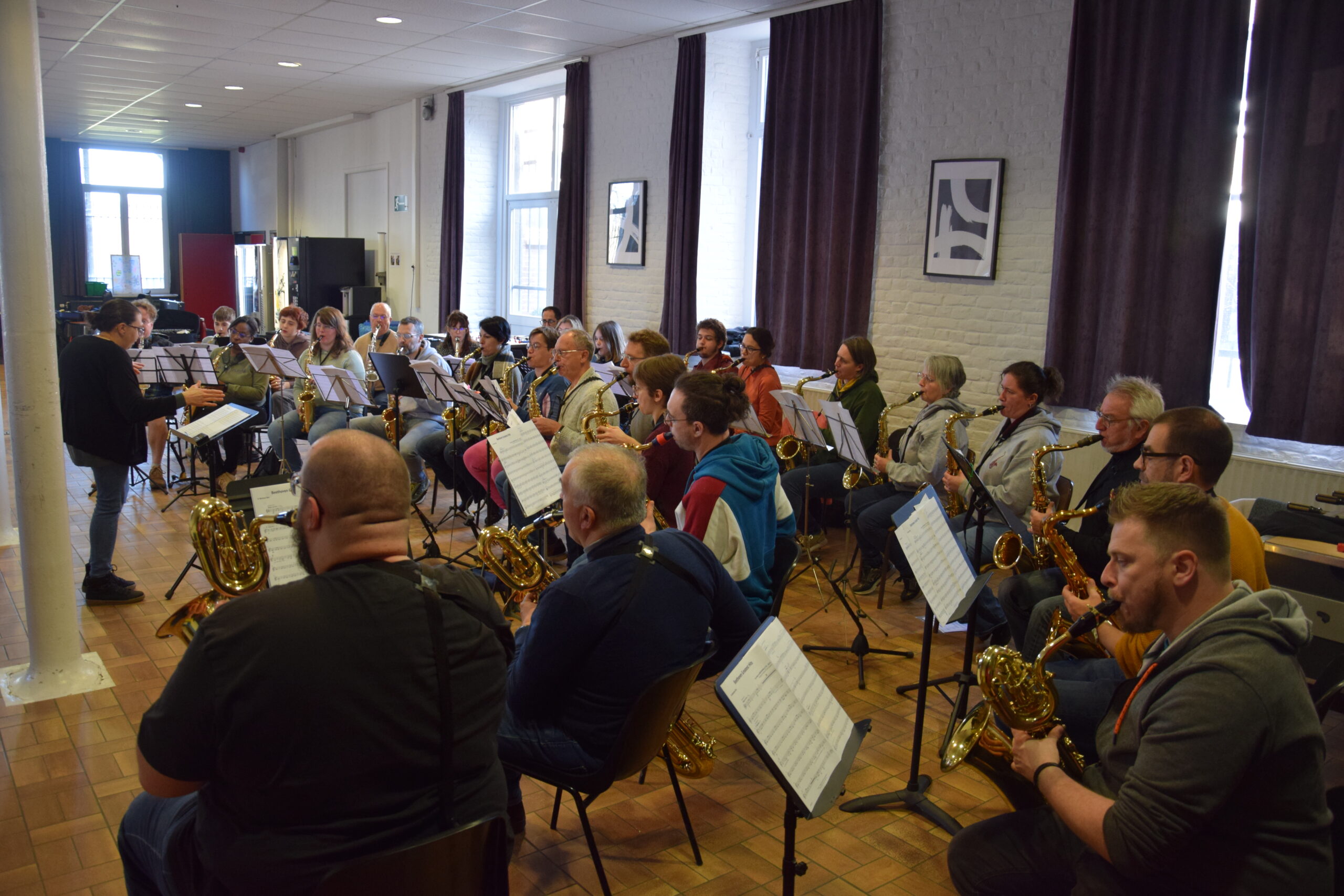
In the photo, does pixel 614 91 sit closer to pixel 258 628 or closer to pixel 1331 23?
pixel 1331 23

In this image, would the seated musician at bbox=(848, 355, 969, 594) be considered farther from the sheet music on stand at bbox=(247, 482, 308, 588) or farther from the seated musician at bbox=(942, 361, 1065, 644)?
the sheet music on stand at bbox=(247, 482, 308, 588)

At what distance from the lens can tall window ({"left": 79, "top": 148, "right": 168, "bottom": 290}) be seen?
16.6 metres

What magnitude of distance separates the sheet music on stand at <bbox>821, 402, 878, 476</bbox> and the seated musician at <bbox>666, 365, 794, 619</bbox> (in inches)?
50.2

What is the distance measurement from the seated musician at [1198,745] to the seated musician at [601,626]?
83 cm

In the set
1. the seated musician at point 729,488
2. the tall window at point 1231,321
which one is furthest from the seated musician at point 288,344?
the tall window at point 1231,321

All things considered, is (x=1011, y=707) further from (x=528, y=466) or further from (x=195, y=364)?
(x=195, y=364)

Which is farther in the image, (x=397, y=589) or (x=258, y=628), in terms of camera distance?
(x=397, y=589)

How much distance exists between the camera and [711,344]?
6.51 metres

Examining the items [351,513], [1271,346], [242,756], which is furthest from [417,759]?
[1271,346]

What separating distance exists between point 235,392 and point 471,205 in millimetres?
4555

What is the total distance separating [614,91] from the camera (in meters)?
8.50

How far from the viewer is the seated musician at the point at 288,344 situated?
23.2 ft

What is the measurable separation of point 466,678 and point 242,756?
368mm

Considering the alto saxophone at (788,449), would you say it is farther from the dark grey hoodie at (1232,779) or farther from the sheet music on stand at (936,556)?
the dark grey hoodie at (1232,779)
